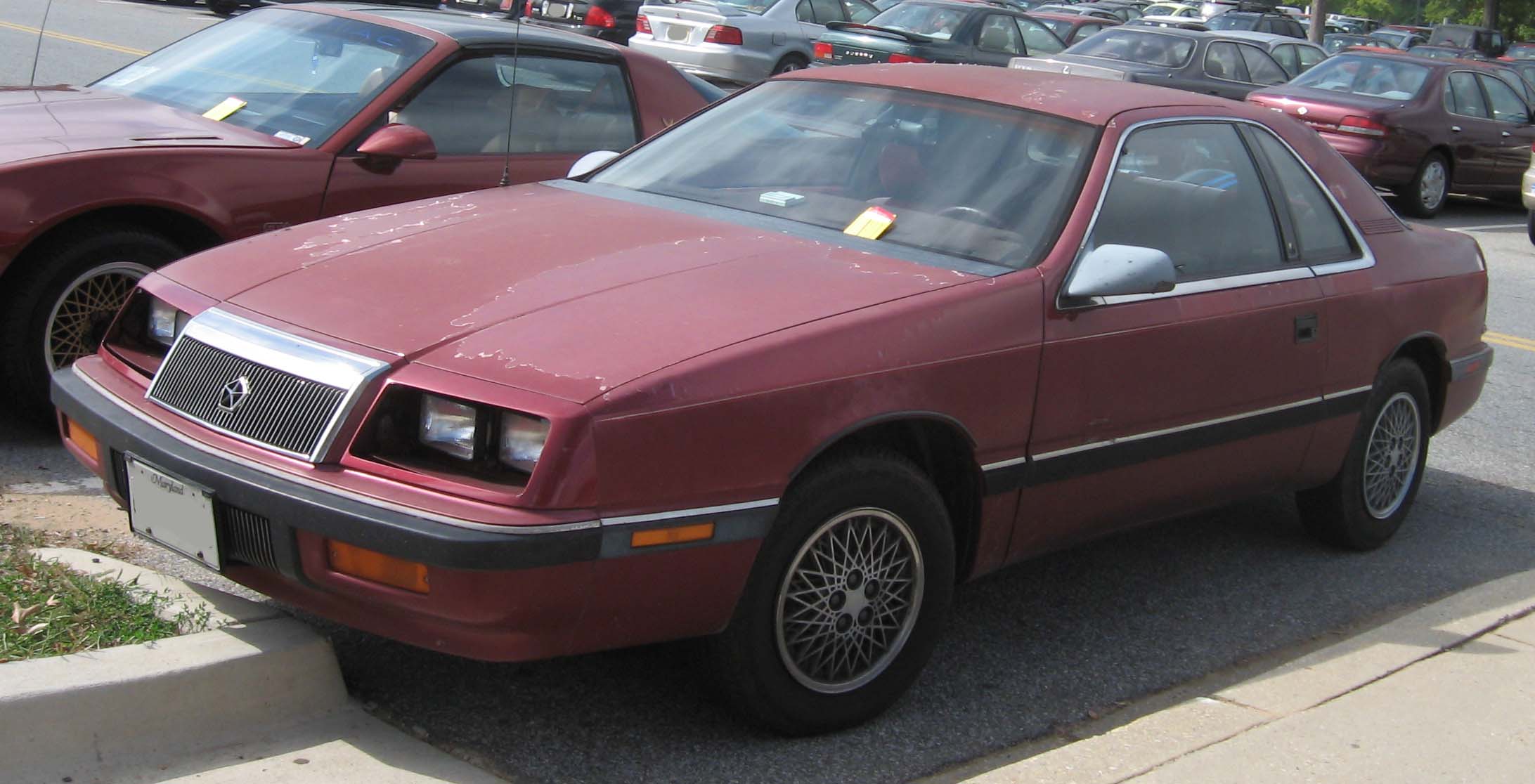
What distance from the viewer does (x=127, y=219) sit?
536 cm

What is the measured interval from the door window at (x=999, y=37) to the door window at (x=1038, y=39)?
17 centimetres

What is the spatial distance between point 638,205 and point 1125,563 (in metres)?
2.07

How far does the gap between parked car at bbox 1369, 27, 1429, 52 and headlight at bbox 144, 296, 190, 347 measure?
40.5 m

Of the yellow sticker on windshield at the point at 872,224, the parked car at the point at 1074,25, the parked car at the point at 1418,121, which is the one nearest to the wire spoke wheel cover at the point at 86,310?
the yellow sticker on windshield at the point at 872,224

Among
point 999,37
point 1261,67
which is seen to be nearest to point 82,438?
point 1261,67

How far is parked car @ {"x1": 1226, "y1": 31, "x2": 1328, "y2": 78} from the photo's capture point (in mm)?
19675

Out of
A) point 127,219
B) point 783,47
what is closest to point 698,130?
point 127,219

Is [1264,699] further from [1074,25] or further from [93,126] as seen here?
[1074,25]

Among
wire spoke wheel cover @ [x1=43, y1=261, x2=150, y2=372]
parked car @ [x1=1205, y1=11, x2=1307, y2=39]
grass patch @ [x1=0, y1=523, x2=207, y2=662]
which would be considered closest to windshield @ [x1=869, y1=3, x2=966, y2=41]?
parked car @ [x1=1205, y1=11, x2=1307, y2=39]

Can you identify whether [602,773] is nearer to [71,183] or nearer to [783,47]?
[71,183]

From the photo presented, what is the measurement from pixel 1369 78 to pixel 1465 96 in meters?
1.05

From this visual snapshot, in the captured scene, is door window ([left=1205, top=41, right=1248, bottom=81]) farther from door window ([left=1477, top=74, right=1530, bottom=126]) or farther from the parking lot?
the parking lot

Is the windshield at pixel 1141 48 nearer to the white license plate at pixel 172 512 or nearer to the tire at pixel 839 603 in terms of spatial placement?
the tire at pixel 839 603

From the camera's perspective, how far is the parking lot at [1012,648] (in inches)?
144
